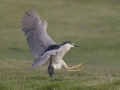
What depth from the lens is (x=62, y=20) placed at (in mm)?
24281

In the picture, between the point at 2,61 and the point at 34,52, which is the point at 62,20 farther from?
the point at 34,52

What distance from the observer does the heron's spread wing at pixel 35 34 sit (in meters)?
8.50

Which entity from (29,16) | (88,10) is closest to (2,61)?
(29,16)

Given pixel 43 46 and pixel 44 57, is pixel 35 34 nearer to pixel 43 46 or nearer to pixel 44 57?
pixel 43 46

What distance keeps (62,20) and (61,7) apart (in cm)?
169

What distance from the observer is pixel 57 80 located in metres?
8.95

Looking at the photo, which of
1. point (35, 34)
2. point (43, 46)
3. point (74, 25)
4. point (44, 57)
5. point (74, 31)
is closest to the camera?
point (44, 57)

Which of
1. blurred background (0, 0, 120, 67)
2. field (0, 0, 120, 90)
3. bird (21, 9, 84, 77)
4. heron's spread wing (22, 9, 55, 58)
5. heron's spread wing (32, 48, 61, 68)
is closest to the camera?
heron's spread wing (32, 48, 61, 68)

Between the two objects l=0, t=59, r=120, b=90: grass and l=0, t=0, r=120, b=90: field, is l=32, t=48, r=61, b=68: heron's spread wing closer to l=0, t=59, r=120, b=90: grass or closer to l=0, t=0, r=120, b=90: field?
l=0, t=59, r=120, b=90: grass

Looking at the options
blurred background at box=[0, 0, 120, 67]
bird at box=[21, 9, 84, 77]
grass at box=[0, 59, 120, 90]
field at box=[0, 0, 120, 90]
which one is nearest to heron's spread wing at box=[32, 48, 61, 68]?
bird at box=[21, 9, 84, 77]

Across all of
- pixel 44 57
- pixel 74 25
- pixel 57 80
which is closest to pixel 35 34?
pixel 57 80

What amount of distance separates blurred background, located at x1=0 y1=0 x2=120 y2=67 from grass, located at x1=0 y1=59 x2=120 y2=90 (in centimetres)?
754

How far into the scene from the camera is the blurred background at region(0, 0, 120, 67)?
19.2 meters

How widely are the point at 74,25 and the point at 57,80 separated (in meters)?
14.7
